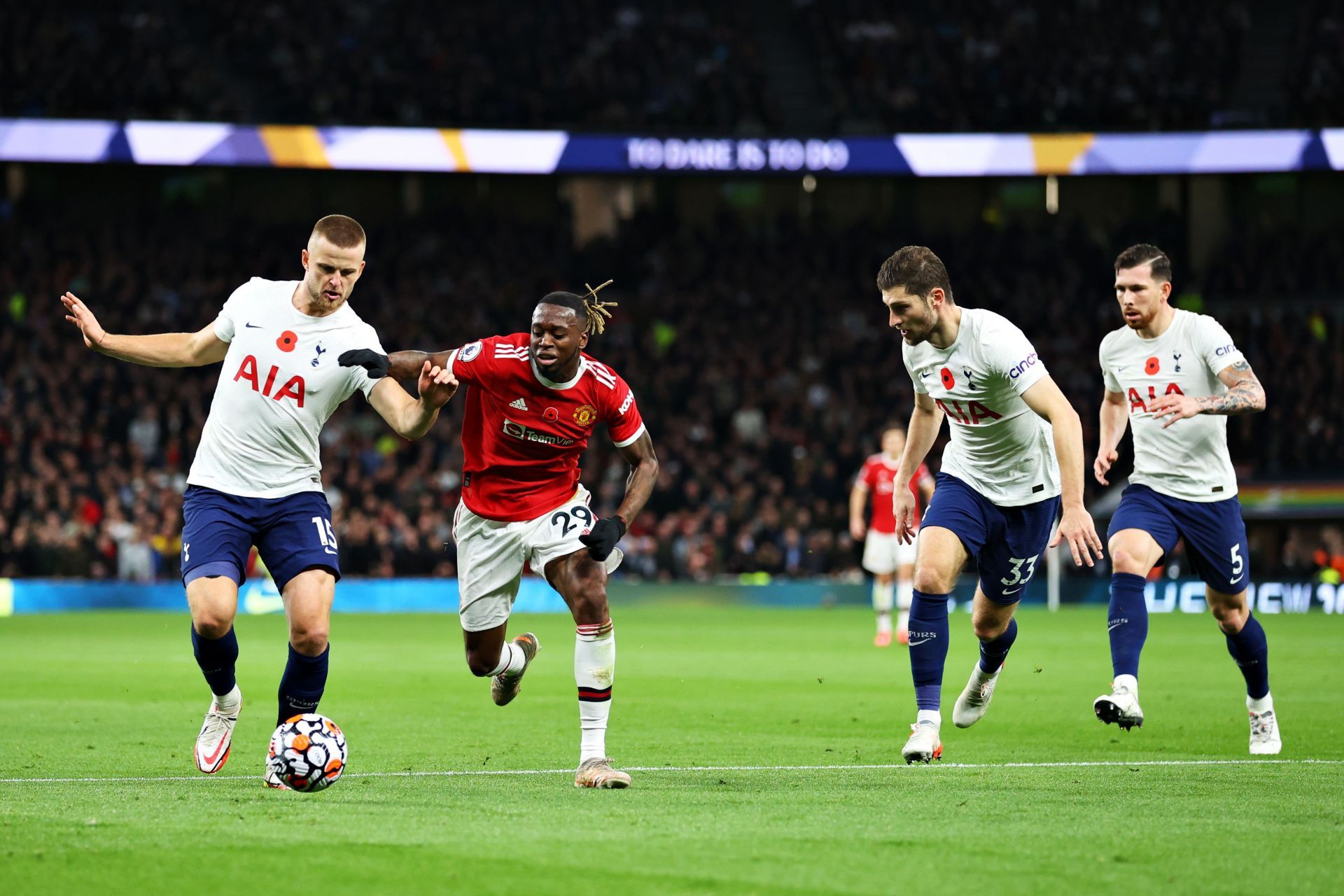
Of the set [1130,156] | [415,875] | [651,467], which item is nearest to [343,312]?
[651,467]

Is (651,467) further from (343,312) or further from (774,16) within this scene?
(774,16)

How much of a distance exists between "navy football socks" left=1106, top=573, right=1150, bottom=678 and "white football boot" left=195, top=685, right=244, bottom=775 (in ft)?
15.4

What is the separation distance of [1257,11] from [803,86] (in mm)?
10997

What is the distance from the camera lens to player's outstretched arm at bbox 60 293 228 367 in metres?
8.03

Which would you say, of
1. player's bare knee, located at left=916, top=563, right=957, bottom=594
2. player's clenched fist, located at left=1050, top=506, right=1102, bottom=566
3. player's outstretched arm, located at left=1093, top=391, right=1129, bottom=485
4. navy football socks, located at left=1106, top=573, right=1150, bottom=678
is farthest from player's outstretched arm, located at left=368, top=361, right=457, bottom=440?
player's outstretched arm, located at left=1093, top=391, right=1129, bottom=485

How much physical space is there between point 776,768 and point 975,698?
5.53 ft

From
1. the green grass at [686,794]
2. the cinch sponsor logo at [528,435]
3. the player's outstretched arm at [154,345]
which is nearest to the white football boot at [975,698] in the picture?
the green grass at [686,794]

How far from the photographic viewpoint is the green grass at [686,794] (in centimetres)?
540

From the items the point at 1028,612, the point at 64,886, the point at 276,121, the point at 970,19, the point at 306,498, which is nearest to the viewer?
the point at 64,886

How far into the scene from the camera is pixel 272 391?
8055mm

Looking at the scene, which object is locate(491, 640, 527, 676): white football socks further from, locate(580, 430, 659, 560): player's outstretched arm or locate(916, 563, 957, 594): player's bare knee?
locate(916, 563, 957, 594): player's bare knee

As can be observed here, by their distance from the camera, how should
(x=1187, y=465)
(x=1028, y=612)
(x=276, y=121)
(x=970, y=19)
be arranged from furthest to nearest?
(x=970, y=19) < (x=276, y=121) < (x=1028, y=612) < (x=1187, y=465)

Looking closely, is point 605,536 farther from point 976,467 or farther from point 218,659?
point 976,467

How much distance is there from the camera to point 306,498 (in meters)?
8.13
